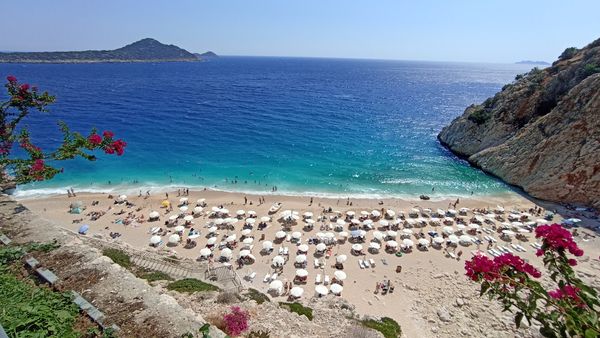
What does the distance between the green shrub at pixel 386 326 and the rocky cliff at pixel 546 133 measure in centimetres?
3030

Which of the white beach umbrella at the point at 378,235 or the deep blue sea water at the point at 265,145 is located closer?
the white beach umbrella at the point at 378,235

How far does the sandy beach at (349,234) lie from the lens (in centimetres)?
2233

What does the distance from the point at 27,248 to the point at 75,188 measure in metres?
29.4

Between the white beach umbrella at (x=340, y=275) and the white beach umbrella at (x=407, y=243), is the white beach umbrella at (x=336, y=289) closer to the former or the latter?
the white beach umbrella at (x=340, y=275)

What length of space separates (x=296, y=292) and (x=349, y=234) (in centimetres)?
993

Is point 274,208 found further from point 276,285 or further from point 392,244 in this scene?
point 392,244

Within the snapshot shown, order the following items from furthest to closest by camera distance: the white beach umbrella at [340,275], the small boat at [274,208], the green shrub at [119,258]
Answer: the small boat at [274,208] < the white beach umbrella at [340,275] < the green shrub at [119,258]

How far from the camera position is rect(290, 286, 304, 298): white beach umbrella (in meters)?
21.2

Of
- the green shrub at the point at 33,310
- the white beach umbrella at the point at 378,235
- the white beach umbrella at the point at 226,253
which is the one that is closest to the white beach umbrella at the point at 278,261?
the white beach umbrella at the point at 226,253

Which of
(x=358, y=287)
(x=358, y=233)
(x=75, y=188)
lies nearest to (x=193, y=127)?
(x=75, y=188)

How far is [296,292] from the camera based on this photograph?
21328mm

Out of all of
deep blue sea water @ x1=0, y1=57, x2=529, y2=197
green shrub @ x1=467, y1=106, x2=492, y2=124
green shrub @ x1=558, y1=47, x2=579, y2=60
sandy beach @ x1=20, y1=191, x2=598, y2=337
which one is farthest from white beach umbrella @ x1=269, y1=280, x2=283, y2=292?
green shrub @ x1=558, y1=47, x2=579, y2=60

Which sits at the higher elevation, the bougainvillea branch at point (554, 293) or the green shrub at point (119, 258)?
the bougainvillea branch at point (554, 293)

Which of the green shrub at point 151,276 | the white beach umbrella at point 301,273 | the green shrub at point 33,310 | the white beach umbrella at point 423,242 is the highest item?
the green shrub at point 33,310
